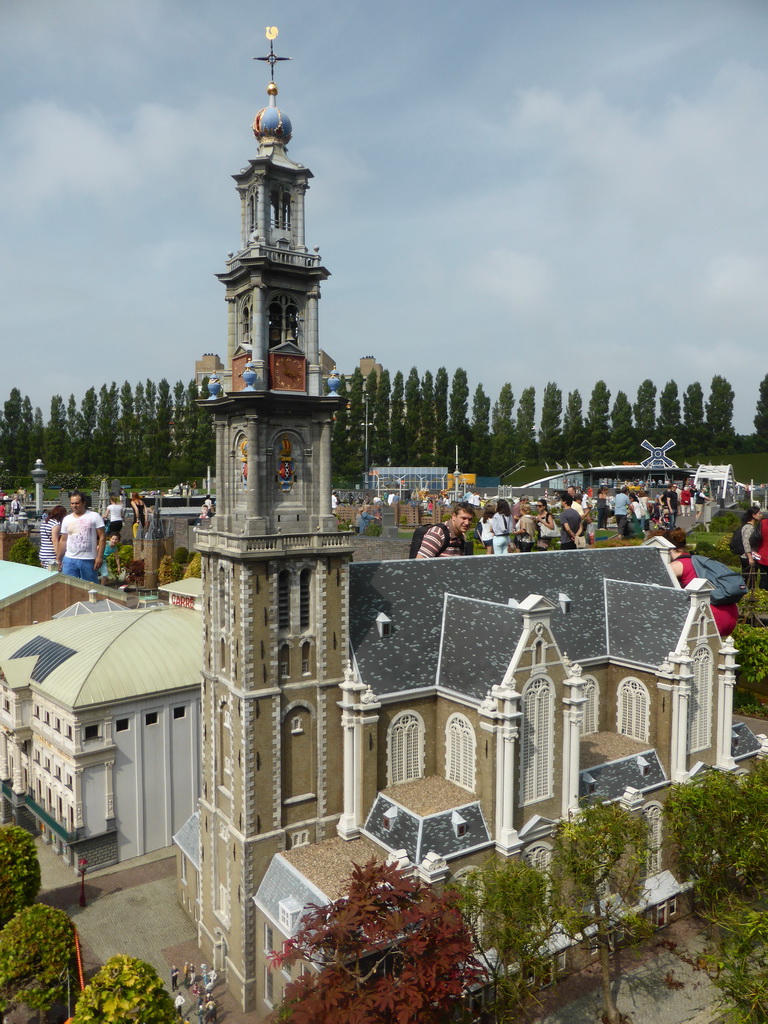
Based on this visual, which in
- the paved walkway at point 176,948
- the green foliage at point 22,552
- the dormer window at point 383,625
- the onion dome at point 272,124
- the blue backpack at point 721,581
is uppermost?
the onion dome at point 272,124

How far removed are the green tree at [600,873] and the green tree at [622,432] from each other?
134084mm

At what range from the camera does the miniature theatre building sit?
3862 cm

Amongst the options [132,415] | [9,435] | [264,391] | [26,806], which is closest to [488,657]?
[264,391]

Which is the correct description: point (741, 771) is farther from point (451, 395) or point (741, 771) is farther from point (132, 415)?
point (132, 415)

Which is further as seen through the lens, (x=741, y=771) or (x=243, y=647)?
(x=741, y=771)

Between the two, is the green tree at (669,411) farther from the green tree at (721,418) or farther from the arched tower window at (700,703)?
the arched tower window at (700,703)

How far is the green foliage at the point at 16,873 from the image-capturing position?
3052 cm

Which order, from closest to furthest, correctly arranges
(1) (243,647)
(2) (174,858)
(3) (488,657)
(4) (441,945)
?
(4) (441,945) → (1) (243,647) → (3) (488,657) → (2) (174,858)

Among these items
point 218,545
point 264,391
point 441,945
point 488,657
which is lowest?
point 441,945

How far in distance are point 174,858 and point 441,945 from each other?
24.2 meters

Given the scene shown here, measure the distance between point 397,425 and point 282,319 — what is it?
4844 inches

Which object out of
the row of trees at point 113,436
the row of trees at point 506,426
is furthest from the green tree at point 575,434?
the row of trees at point 113,436

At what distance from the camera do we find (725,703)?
120 ft

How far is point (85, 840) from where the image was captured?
38.5 metres
